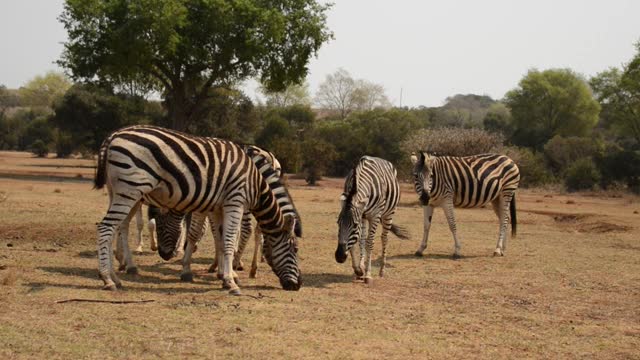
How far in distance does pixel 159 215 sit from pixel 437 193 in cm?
638

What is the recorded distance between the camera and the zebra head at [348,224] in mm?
10578

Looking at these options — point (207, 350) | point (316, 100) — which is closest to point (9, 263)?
point (207, 350)

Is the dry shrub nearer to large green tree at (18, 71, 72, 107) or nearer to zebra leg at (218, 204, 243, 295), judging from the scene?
A: zebra leg at (218, 204, 243, 295)

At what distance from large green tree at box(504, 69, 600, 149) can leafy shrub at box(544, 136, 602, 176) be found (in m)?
15.3

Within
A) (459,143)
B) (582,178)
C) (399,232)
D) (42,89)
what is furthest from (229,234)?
(42,89)

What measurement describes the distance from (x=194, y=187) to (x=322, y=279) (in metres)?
3.02

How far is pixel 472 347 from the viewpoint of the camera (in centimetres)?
727

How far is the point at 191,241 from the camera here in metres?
10.7

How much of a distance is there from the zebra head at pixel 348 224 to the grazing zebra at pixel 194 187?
832 mm

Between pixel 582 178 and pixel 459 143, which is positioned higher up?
pixel 459 143

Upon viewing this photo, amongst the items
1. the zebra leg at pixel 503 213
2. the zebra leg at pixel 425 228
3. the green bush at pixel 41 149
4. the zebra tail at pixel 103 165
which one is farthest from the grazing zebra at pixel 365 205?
the green bush at pixel 41 149

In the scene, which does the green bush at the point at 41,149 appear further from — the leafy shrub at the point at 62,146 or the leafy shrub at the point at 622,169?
the leafy shrub at the point at 622,169

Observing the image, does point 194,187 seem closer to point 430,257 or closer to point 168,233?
point 168,233

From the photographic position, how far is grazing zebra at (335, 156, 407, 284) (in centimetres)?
1068
